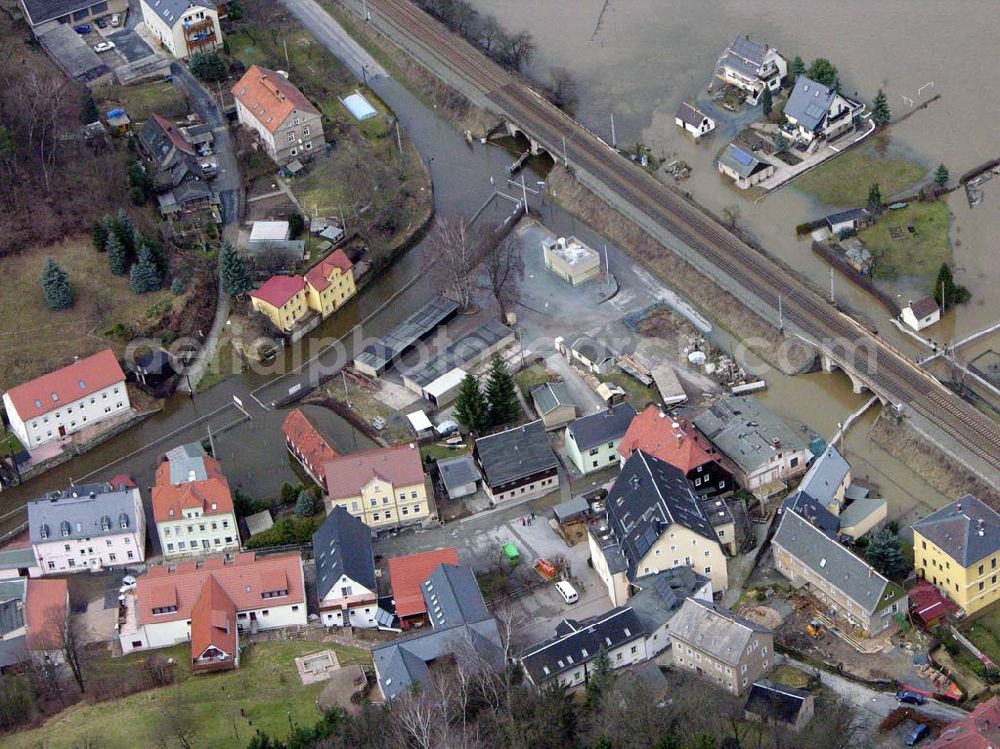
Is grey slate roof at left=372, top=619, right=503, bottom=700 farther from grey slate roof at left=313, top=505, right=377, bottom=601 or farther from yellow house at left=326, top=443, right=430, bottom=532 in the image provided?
yellow house at left=326, top=443, right=430, bottom=532

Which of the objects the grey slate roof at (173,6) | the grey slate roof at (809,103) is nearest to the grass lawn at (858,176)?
the grey slate roof at (809,103)

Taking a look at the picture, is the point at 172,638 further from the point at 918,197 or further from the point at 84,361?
the point at 918,197

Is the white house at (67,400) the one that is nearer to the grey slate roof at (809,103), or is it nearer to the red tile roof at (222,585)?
the red tile roof at (222,585)

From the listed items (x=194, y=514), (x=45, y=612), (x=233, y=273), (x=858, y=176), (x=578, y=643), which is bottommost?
(x=45, y=612)

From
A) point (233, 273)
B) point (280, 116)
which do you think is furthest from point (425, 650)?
point (280, 116)

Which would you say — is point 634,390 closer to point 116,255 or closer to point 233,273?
point 233,273

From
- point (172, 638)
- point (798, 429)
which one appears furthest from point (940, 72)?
point (172, 638)
